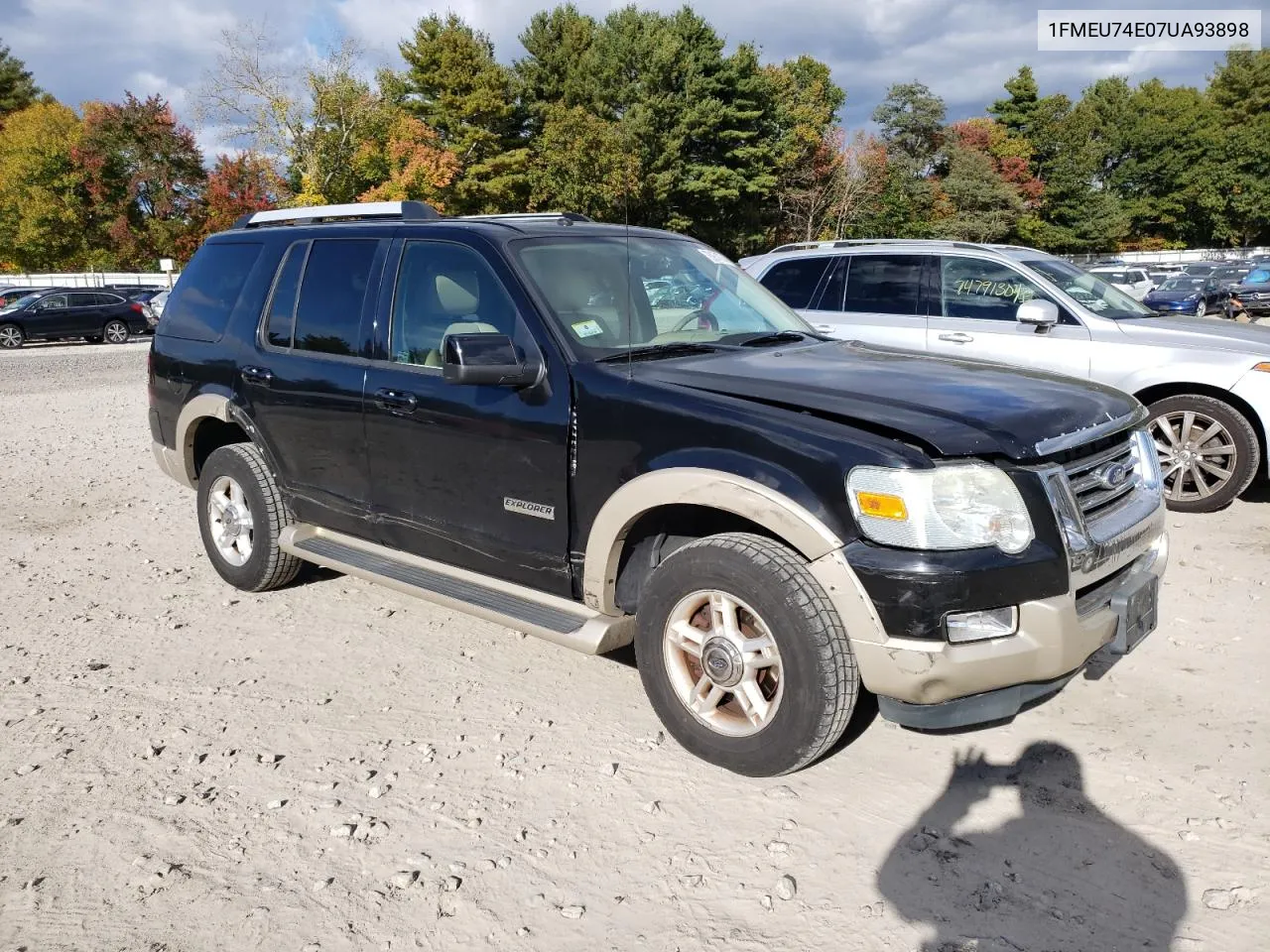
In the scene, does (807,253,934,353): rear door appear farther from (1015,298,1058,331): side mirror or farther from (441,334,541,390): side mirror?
(441,334,541,390): side mirror

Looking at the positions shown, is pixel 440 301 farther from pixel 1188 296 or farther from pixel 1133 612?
pixel 1188 296

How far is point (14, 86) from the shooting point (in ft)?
235

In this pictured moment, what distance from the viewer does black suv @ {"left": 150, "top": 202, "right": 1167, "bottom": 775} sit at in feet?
9.79

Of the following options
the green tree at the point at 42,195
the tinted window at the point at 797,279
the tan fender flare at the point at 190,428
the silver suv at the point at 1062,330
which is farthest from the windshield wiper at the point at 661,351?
the green tree at the point at 42,195

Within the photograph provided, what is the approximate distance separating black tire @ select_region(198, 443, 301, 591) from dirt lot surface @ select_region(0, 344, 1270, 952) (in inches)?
10.4

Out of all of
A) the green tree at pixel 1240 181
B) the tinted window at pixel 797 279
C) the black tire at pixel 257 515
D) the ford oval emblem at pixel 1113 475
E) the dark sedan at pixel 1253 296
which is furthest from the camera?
the green tree at pixel 1240 181

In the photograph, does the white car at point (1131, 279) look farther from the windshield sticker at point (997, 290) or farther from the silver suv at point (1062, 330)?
the windshield sticker at point (997, 290)

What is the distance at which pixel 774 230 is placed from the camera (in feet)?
185

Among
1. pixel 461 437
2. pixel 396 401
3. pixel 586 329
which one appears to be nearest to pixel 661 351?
pixel 586 329

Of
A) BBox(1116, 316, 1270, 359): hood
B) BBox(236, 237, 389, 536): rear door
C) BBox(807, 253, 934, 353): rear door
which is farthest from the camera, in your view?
BBox(807, 253, 934, 353): rear door

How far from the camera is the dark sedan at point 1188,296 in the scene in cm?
2394

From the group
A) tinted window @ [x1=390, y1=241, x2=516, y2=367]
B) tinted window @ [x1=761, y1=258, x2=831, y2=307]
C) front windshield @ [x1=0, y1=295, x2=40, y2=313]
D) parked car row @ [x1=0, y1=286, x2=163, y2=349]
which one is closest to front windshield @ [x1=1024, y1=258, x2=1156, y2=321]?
tinted window @ [x1=761, y1=258, x2=831, y2=307]

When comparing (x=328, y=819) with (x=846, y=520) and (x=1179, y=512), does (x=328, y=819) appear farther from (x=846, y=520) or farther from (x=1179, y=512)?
(x=1179, y=512)

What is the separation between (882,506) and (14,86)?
8802cm
